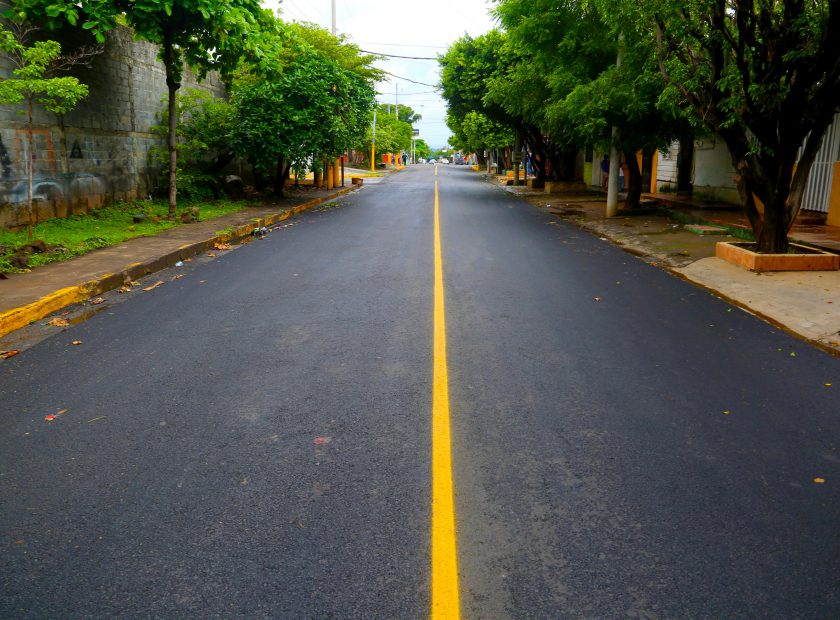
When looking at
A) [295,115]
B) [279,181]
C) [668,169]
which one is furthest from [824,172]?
[279,181]

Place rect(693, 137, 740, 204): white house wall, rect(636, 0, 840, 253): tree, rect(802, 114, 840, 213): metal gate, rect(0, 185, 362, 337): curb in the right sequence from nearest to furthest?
rect(0, 185, 362, 337): curb < rect(636, 0, 840, 253): tree < rect(802, 114, 840, 213): metal gate < rect(693, 137, 740, 204): white house wall

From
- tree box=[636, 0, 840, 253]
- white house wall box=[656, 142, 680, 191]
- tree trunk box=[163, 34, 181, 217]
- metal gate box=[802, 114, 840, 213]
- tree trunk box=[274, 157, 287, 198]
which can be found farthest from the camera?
white house wall box=[656, 142, 680, 191]

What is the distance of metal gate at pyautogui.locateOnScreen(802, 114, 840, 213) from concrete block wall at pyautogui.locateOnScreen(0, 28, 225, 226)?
16956 millimetres

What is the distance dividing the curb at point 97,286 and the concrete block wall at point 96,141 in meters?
3.43

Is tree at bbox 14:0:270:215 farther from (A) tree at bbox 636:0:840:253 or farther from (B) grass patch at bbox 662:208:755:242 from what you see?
(B) grass patch at bbox 662:208:755:242

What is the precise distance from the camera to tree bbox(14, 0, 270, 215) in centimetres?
1246

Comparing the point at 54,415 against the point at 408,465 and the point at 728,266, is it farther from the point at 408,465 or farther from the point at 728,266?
the point at 728,266

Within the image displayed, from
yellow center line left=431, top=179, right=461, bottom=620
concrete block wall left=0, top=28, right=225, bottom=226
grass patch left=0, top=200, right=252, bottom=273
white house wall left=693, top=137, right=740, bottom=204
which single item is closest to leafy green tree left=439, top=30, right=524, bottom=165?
white house wall left=693, top=137, right=740, bottom=204

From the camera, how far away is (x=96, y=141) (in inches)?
609

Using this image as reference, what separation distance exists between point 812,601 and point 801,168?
965cm

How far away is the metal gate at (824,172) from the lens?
53.0ft

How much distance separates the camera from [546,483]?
386cm

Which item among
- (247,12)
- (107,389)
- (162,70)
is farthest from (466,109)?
(107,389)

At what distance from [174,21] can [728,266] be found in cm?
1235
